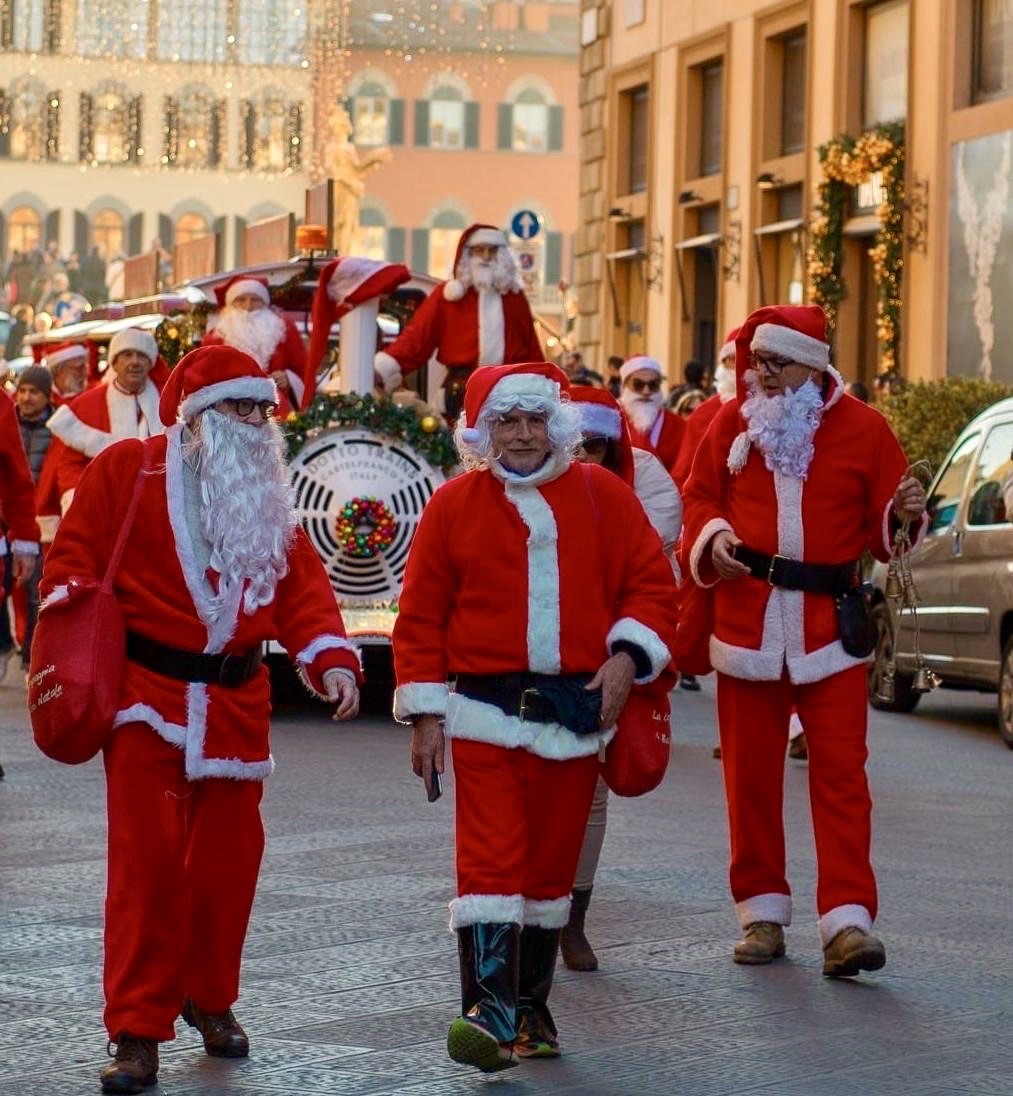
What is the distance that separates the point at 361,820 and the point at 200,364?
174 inches

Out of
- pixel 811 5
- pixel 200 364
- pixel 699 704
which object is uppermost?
pixel 811 5

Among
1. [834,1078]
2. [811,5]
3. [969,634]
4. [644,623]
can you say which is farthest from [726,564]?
[811,5]

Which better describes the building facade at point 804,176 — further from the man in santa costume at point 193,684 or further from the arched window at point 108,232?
the arched window at point 108,232

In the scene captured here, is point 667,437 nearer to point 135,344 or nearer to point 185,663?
point 135,344

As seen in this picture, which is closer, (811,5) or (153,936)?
(153,936)

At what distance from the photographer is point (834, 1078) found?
22.6ft

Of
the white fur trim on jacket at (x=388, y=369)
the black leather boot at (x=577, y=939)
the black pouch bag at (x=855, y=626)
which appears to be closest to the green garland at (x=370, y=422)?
the white fur trim on jacket at (x=388, y=369)

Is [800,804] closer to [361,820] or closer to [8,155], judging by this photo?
[361,820]

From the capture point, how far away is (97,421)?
1627 centimetres

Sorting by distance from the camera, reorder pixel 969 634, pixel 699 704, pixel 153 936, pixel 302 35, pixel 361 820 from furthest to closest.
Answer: pixel 302 35 → pixel 699 704 → pixel 969 634 → pixel 361 820 → pixel 153 936

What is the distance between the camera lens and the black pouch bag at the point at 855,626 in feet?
28.4

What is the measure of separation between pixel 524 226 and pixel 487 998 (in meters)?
26.7

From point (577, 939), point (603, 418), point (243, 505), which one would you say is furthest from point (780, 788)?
point (243, 505)

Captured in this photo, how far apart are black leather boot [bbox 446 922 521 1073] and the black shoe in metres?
0.67
